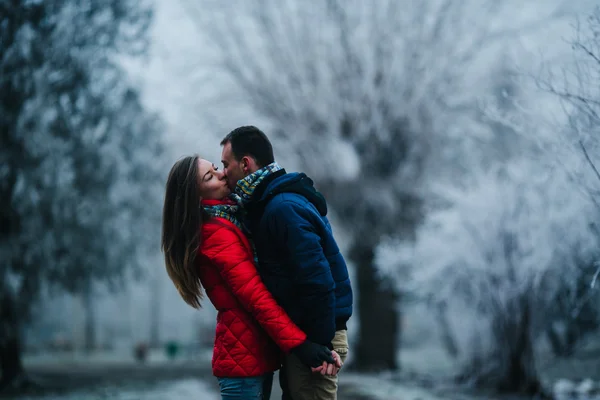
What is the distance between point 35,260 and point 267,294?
10.1m

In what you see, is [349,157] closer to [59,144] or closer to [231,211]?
[59,144]

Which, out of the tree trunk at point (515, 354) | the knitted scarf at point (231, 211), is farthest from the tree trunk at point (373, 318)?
the knitted scarf at point (231, 211)

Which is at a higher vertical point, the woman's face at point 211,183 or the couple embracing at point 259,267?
the woman's face at point 211,183

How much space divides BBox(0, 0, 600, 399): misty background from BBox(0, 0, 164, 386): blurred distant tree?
0.04 metres

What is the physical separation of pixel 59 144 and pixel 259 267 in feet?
31.4

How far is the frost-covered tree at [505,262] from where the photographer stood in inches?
298

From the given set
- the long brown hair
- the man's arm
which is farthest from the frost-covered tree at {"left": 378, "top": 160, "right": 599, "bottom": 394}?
the long brown hair

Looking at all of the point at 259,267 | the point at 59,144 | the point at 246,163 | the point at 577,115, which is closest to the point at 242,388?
the point at 259,267

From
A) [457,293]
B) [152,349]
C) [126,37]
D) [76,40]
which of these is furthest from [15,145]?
[152,349]

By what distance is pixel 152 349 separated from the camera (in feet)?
143

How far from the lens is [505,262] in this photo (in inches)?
329

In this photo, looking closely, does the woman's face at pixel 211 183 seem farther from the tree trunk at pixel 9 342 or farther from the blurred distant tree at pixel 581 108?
the tree trunk at pixel 9 342

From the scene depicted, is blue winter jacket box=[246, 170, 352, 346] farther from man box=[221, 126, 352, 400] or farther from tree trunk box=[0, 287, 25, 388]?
tree trunk box=[0, 287, 25, 388]

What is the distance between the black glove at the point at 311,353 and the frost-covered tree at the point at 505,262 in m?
4.84
